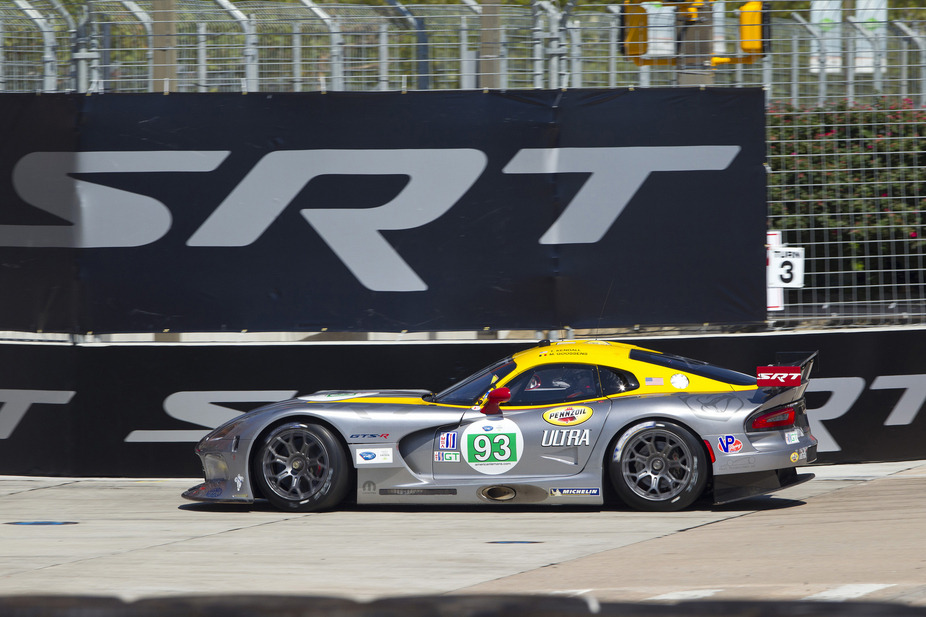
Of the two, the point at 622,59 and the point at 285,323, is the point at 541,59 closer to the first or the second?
the point at 622,59

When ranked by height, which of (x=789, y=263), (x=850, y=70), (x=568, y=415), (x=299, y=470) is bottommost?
(x=299, y=470)

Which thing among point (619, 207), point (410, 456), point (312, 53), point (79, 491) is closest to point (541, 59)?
point (619, 207)

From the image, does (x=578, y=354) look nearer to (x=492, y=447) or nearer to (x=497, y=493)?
(x=492, y=447)

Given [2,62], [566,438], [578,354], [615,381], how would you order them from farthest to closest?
[2,62], [578,354], [615,381], [566,438]

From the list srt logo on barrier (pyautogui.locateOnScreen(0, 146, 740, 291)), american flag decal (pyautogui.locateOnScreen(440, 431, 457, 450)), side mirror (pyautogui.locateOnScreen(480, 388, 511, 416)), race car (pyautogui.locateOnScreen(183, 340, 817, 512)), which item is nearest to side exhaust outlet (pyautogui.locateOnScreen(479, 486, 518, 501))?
race car (pyautogui.locateOnScreen(183, 340, 817, 512))

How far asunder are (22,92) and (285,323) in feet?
10.2

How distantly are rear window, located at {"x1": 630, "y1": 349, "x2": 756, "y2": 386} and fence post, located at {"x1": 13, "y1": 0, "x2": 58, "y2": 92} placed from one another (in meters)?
A: 5.72

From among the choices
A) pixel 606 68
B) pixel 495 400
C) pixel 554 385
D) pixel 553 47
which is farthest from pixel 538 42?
pixel 495 400

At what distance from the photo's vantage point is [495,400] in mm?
6867

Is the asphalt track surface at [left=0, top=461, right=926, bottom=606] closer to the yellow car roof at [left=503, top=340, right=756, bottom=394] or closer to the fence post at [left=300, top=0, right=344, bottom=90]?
the yellow car roof at [left=503, top=340, right=756, bottom=394]

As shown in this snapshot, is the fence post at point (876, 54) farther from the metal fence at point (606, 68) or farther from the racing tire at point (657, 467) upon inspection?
the racing tire at point (657, 467)

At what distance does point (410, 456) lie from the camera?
6.95 meters

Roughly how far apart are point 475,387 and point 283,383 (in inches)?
84.1

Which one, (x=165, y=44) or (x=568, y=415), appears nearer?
(x=568, y=415)
